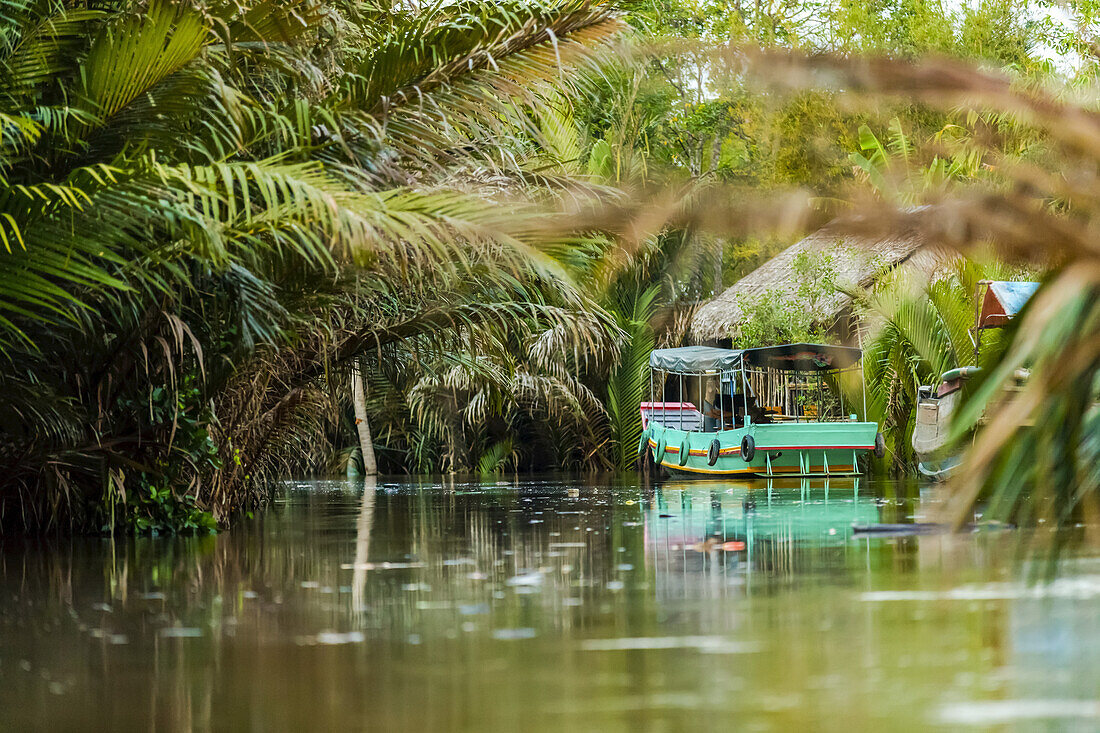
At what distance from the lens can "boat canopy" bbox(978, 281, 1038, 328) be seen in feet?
47.6

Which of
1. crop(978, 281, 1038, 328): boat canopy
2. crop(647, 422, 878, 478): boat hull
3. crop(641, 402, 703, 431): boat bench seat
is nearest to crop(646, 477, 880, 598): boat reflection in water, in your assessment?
crop(647, 422, 878, 478): boat hull

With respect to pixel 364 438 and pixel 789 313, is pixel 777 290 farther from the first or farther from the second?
pixel 364 438

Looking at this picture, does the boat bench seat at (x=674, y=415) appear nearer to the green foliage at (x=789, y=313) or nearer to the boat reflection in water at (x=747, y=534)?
the green foliage at (x=789, y=313)

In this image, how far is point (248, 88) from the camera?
9508mm

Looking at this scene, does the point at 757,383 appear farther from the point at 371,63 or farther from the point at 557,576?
the point at 557,576

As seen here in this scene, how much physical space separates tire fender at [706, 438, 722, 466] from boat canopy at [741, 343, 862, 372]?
1266 mm

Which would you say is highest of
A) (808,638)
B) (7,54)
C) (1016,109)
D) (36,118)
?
(7,54)

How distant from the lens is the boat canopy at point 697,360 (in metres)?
19.4

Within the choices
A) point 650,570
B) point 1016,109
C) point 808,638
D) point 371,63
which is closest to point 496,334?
point 371,63

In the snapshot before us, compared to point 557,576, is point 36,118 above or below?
above

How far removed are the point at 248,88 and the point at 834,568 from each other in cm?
528

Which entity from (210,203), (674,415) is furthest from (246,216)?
(674,415)

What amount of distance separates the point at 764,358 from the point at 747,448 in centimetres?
171

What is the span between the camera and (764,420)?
19.5m
